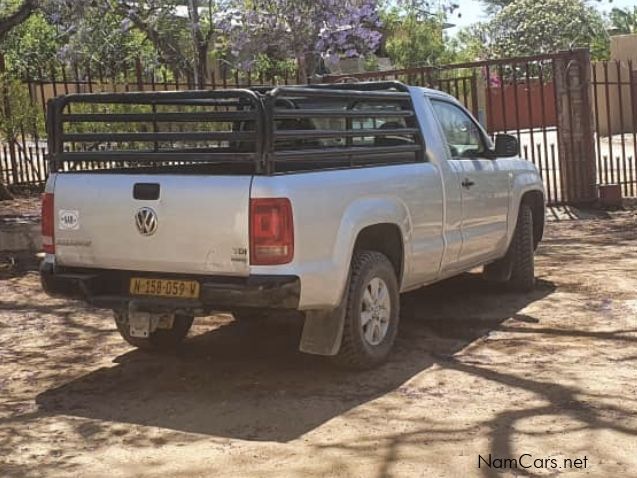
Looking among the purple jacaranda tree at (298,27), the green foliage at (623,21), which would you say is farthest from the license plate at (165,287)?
the green foliage at (623,21)

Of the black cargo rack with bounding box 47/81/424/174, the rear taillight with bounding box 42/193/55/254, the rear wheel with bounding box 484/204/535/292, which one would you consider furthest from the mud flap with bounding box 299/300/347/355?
the rear wheel with bounding box 484/204/535/292

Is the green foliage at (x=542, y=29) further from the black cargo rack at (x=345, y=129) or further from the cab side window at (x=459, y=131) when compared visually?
the black cargo rack at (x=345, y=129)

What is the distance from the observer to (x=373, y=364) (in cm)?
575

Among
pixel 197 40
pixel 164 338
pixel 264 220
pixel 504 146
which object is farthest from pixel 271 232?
pixel 197 40

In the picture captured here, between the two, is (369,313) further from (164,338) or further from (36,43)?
(36,43)

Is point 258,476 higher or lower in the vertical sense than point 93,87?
lower

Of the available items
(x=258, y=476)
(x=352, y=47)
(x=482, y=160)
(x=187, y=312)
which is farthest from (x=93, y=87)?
(x=352, y=47)

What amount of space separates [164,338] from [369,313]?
1.62 m

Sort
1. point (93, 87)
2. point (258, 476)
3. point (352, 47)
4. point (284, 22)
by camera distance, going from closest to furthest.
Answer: point (258, 476)
point (93, 87)
point (284, 22)
point (352, 47)

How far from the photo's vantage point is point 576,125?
43.8ft

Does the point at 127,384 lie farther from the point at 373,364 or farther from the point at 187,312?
the point at 373,364

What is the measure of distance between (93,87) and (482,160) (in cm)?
817

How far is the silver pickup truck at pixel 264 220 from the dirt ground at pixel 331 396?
0.40 metres

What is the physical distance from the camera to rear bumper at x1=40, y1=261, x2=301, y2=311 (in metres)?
4.94
